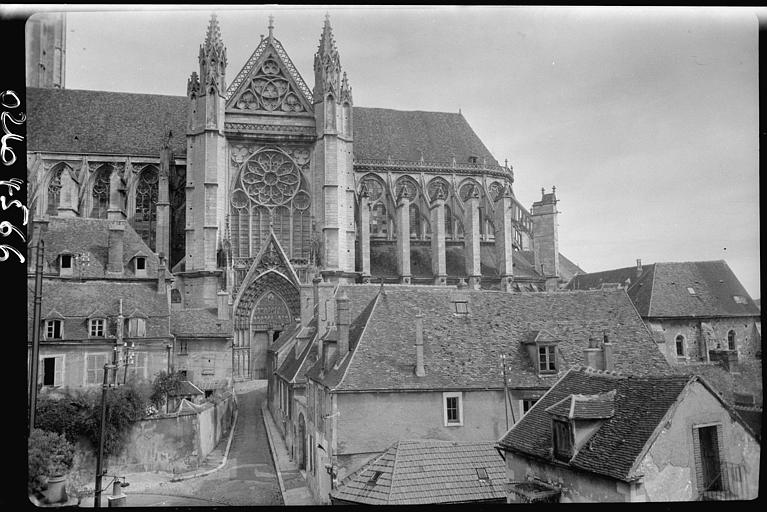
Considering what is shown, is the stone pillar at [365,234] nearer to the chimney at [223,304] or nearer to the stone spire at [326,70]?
the stone spire at [326,70]

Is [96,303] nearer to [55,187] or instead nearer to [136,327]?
[136,327]

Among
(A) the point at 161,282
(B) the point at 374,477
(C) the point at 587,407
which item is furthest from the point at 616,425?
(A) the point at 161,282

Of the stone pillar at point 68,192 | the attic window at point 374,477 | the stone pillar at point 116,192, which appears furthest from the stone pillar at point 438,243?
the attic window at point 374,477

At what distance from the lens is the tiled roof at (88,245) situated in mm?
26484

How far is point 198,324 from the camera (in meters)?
30.2

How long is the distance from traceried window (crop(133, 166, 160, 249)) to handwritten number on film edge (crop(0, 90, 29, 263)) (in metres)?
27.5

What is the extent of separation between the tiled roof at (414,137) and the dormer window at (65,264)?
22308 mm

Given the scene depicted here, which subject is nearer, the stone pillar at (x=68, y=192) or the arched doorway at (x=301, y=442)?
the arched doorway at (x=301, y=442)

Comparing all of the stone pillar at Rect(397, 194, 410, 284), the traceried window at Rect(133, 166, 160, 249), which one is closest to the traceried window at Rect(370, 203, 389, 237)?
the stone pillar at Rect(397, 194, 410, 284)

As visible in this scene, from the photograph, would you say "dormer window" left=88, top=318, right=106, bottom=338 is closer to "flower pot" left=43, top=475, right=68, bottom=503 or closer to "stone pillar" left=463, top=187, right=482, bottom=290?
"flower pot" left=43, top=475, right=68, bottom=503

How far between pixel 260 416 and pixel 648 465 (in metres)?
23.9

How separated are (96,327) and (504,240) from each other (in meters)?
25.4

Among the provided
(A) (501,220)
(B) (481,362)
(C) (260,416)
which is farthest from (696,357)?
(C) (260,416)

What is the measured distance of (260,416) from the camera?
3319cm
